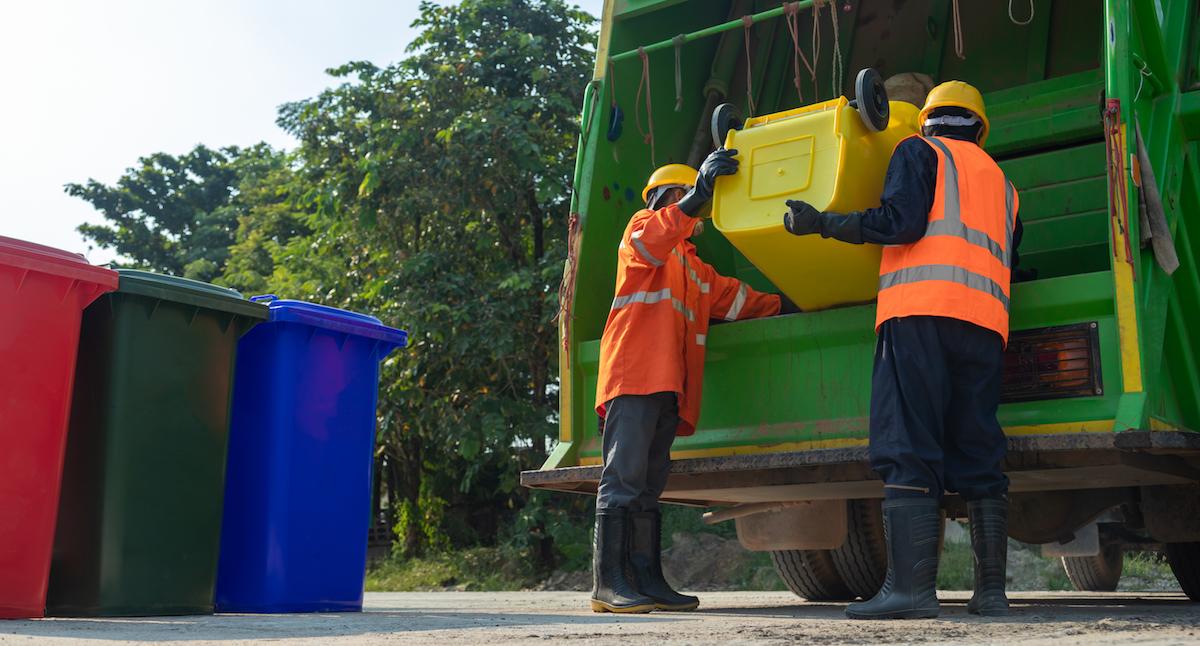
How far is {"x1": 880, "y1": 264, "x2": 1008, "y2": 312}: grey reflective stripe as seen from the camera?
140 inches

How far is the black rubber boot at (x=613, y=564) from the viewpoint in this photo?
4.18m

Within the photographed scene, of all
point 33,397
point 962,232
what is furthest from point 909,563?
point 33,397

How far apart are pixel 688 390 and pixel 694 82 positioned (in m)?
1.56

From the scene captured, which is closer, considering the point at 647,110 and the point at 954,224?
the point at 954,224

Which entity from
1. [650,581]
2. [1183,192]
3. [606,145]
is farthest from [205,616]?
[1183,192]

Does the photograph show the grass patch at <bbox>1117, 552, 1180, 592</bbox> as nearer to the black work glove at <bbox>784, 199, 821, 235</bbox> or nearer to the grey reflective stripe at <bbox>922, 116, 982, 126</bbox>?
the grey reflective stripe at <bbox>922, 116, 982, 126</bbox>

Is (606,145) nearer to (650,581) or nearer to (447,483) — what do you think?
(650,581)

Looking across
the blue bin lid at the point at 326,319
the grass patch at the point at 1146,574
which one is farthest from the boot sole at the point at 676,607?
the grass patch at the point at 1146,574

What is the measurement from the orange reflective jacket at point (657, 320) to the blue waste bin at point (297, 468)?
0.93 metres

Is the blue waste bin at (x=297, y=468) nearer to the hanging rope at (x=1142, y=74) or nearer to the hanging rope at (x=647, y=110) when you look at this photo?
the hanging rope at (x=647, y=110)

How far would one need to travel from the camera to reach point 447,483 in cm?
1398

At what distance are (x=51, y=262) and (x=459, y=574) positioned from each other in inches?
344

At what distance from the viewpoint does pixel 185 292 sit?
4.11 meters

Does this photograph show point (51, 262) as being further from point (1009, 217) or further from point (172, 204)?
point (172, 204)
